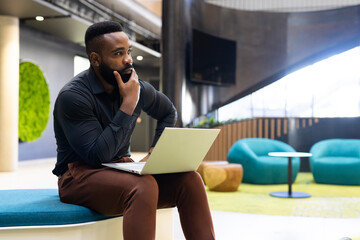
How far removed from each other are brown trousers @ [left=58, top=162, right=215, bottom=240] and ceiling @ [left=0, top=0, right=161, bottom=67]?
6007 millimetres

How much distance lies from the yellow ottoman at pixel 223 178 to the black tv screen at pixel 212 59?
2660 mm

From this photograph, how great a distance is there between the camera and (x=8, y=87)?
800 centimetres

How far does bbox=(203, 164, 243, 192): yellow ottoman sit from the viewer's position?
6023 millimetres

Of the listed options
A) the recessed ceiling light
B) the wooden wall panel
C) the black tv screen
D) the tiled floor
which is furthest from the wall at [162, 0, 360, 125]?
the tiled floor

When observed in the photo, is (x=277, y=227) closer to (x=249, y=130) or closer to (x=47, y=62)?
(x=249, y=130)

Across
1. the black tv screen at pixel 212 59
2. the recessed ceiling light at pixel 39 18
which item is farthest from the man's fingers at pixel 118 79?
the recessed ceiling light at pixel 39 18

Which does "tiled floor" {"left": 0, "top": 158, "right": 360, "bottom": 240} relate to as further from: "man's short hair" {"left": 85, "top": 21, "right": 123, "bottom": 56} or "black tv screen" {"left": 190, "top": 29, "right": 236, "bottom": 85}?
"black tv screen" {"left": 190, "top": 29, "right": 236, "bottom": 85}

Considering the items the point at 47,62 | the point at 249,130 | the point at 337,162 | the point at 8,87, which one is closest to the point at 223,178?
the point at 337,162

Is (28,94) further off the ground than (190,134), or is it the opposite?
(28,94)

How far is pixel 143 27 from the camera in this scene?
9.32m

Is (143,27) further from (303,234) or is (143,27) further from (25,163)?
(303,234)

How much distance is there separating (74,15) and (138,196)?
277 inches

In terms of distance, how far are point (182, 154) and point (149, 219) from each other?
1.04ft

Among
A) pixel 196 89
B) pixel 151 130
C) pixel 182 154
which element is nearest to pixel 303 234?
pixel 182 154
